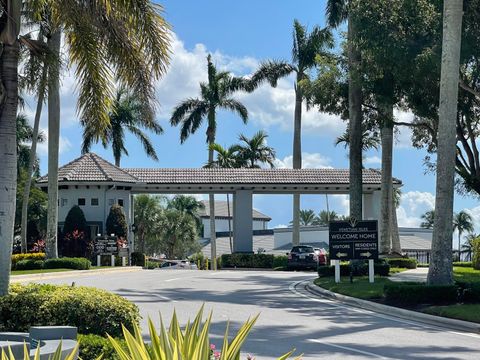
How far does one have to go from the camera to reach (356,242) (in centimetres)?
2258

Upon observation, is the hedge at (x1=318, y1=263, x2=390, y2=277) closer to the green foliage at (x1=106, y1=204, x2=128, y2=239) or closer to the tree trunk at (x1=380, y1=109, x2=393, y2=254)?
the tree trunk at (x1=380, y1=109, x2=393, y2=254)

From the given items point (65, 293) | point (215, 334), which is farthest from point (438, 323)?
point (65, 293)

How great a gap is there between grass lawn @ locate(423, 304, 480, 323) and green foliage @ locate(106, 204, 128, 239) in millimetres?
28387

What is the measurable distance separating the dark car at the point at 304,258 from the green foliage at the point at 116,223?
11166mm

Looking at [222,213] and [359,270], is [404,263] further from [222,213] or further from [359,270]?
[222,213]

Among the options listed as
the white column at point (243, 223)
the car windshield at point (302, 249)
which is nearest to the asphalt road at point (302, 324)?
the car windshield at point (302, 249)

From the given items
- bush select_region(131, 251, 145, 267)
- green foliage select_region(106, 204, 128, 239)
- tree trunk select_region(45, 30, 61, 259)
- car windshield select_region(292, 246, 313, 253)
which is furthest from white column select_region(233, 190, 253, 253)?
tree trunk select_region(45, 30, 61, 259)

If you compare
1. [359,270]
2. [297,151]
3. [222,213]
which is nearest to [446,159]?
[359,270]

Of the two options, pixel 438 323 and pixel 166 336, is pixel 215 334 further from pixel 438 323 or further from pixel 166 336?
pixel 166 336

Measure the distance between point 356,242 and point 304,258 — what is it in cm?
1366

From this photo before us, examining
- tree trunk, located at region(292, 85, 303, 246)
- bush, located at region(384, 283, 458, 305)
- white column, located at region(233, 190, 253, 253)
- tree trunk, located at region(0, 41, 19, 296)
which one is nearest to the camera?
tree trunk, located at region(0, 41, 19, 296)

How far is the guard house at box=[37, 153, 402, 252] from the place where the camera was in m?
42.5

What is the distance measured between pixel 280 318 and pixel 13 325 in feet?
21.6

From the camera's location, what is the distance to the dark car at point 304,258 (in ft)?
118
